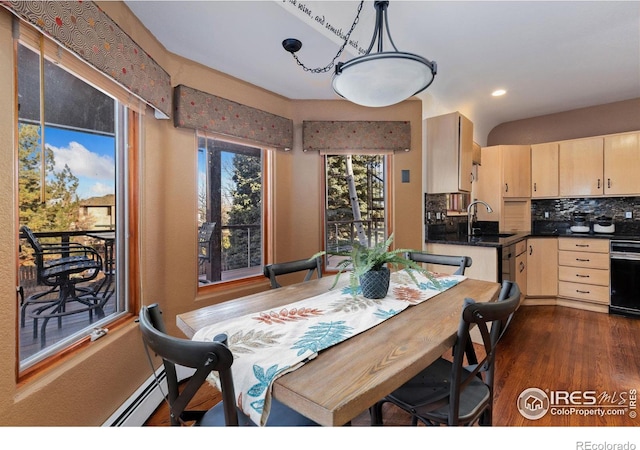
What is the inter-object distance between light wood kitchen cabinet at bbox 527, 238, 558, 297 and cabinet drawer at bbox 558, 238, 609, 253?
0.24ft

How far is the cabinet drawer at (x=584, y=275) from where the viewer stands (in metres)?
3.23

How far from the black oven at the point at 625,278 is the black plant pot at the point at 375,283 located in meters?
3.35

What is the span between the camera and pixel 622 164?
10.9ft

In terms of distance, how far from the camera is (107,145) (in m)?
1.68

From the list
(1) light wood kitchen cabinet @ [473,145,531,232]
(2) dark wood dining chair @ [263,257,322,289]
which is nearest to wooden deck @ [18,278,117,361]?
(2) dark wood dining chair @ [263,257,322,289]

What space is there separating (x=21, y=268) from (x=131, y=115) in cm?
105

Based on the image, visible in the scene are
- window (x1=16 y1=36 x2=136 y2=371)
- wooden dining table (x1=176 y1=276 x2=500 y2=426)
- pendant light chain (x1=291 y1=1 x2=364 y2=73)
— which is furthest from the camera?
pendant light chain (x1=291 y1=1 x2=364 y2=73)

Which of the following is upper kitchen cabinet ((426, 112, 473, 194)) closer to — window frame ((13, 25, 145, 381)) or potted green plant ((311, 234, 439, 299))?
potted green plant ((311, 234, 439, 299))

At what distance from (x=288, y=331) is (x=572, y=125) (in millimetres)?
4750

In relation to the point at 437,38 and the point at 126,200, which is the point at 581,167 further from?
the point at 126,200

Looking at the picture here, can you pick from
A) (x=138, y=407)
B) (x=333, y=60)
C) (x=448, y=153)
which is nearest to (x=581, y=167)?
(x=448, y=153)

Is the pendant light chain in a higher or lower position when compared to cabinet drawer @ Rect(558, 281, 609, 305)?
higher

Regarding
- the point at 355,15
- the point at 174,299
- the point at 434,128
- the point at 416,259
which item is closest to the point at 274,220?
the point at 174,299

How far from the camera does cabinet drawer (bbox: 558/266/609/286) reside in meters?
3.23
